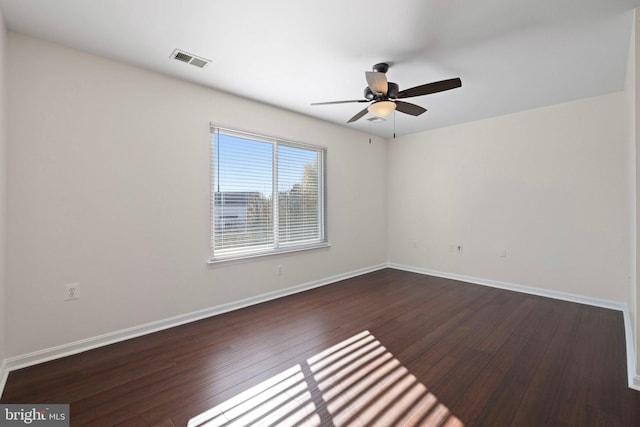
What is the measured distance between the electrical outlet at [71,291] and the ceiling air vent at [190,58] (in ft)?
7.13

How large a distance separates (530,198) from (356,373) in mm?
3581

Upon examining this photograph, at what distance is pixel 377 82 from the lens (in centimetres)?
237

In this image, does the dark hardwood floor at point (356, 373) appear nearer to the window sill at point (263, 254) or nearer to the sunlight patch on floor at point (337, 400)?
the sunlight patch on floor at point (337, 400)

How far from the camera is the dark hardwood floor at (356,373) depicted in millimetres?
1675

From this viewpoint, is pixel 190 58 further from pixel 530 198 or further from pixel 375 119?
pixel 530 198

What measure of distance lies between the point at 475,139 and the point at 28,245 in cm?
550

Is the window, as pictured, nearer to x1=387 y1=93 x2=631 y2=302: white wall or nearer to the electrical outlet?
the electrical outlet

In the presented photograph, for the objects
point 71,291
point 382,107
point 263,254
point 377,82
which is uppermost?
point 377,82

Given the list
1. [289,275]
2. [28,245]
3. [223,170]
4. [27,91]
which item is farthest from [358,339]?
[27,91]

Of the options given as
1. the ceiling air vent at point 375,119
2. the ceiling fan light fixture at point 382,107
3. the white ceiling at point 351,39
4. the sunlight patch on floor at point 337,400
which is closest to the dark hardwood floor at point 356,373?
the sunlight patch on floor at point 337,400

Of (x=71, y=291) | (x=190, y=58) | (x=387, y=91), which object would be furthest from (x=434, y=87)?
(x=71, y=291)

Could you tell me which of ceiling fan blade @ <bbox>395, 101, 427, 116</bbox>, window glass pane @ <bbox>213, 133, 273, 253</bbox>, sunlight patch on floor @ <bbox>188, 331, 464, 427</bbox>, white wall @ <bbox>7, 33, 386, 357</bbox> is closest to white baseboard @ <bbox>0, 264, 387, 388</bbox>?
white wall @ <bbox>7, 33, 386, 357</bbox>

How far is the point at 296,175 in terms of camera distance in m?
4.13

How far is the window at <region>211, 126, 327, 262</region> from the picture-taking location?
10.8 feet
